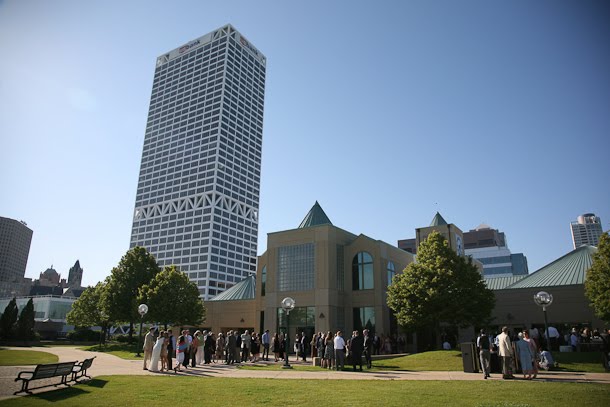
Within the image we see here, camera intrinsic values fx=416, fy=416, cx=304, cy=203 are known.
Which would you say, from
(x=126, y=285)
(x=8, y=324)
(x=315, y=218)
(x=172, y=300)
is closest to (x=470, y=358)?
(x=315, y=218)

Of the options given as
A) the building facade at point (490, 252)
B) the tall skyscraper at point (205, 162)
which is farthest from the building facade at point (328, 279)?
the tall skyscraper at point (205, 162)

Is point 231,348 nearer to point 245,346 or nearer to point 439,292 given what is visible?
point 245,346

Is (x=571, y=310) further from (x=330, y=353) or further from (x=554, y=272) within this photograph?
(x=330, y=353)

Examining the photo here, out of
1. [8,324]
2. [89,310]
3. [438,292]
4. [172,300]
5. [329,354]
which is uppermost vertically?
[438,292]

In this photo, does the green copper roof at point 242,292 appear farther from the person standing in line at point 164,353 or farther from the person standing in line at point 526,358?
the person standing in line at point 526,358

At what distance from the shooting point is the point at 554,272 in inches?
1606

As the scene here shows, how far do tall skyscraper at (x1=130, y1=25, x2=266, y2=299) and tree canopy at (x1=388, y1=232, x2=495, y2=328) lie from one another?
400 ft

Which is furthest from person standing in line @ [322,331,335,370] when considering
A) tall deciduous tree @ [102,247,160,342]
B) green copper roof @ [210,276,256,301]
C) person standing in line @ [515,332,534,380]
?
tall deciduous tree @ [102,247,160,342]

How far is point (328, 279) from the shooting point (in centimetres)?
3903

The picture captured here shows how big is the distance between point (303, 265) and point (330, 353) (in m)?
19.3

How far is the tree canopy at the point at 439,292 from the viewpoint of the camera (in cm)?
3077

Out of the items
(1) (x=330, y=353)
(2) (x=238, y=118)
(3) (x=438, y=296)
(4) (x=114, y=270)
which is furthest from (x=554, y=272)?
(2) (x=238, y=118)

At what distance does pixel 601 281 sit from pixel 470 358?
57.6ft

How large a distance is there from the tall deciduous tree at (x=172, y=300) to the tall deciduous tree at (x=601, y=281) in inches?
1373
